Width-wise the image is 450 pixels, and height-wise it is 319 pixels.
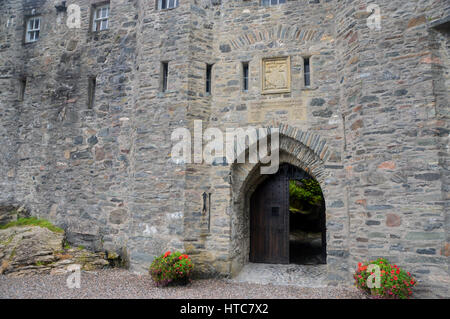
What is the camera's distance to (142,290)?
5.96 metres

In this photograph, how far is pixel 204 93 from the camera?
7.38 metres

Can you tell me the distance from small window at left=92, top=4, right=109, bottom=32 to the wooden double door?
6.48 m

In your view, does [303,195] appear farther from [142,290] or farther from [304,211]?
[142,290]

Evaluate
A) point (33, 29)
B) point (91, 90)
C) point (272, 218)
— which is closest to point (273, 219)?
point (272, 218)

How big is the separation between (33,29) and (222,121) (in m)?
7.58

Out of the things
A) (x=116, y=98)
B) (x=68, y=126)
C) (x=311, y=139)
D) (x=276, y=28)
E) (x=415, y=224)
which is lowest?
(x=415, y=224)

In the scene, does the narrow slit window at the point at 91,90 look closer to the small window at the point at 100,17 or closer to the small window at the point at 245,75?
the small window at the point at 100,17

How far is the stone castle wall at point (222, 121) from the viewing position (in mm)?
5445

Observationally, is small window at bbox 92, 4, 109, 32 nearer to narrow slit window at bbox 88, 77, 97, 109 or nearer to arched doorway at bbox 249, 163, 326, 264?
narrow slit window at bbox 88, 77, 97, 109

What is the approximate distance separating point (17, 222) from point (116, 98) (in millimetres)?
4424

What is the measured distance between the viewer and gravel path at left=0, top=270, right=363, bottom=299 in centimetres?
566

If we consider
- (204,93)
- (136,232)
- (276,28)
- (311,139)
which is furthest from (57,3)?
(311,139)

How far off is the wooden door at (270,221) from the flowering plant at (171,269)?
2.59 metres
